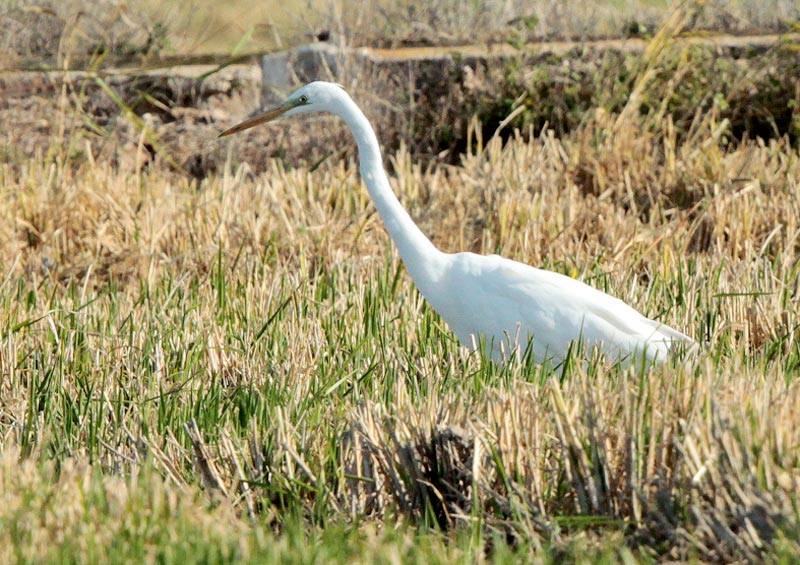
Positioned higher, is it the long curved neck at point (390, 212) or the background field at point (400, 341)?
the long curved neck at point (390, 212)

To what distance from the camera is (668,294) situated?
431cm

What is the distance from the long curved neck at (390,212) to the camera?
151 inches

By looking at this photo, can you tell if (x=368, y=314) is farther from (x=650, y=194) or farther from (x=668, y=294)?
(x=650, y=194)

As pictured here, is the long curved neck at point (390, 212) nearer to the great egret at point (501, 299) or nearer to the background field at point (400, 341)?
the great egret at point (501, 299)

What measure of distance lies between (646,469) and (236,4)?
15.5 metres

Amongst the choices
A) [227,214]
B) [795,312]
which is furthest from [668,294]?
[227,214]

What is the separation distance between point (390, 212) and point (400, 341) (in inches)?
18.1

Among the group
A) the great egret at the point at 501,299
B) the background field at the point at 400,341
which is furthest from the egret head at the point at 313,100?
the background field at the point at 400,341

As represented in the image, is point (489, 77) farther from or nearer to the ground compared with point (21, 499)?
farther from the ground

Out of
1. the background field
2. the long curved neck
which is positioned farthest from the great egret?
the background field

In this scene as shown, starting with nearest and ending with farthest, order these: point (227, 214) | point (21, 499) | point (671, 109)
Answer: point (21, 499)
point (227, 214)
point (671, 109)

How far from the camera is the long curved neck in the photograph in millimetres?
3824

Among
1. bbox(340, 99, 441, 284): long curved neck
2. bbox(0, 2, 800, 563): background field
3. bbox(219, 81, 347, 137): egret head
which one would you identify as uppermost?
bbox(219, 81, 347, 137): egret head

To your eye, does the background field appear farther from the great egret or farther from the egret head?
the egret head
